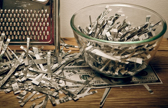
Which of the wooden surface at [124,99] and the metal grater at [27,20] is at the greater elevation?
the metal grater at [27,20]

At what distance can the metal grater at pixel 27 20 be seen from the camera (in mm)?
799

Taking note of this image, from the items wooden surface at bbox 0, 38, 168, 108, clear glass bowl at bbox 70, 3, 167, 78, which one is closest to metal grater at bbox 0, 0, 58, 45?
clear glass bowl at bbox 70, 3, 167, 78

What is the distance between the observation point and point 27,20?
817 millimetres

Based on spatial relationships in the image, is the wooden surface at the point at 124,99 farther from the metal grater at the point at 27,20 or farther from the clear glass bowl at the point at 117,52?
the metal grater at the point at 27,20

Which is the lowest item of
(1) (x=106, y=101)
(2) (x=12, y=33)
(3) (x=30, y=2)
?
(1) (x=106, y=101)

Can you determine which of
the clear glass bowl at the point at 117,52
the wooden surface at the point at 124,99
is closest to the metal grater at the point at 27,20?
the clear glass bowl at the point at 117,52

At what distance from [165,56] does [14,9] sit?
0.61m

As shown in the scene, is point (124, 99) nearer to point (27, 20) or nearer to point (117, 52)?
point (117, 52)

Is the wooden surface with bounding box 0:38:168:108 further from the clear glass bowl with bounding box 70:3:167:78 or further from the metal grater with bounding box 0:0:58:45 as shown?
the metal grater with bounding box 0:0:58:45

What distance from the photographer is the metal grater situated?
0.80 meters

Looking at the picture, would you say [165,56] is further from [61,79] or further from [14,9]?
[14,9]

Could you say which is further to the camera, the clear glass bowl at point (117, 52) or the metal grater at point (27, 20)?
the metal grater at point (27, 20)

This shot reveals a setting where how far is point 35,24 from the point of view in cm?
83

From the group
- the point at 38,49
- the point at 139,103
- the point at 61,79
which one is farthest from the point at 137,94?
the point at 38,49
